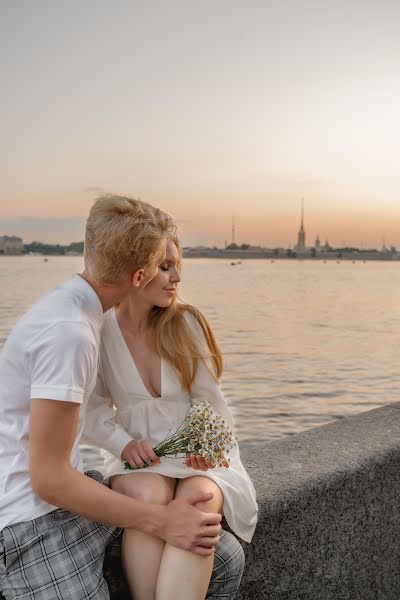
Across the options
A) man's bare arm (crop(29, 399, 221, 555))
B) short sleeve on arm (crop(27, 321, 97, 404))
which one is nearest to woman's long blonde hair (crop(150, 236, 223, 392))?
man's bare arm (crop(29, 399, 221, 555))

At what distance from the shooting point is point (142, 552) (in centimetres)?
234

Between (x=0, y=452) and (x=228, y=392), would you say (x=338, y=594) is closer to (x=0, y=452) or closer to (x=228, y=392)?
(x=0, y=452)

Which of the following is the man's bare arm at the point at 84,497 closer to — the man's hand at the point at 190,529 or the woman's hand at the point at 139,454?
the man's hand at the point at 190,529

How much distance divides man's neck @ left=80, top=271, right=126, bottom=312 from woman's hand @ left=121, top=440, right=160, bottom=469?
0.50 m

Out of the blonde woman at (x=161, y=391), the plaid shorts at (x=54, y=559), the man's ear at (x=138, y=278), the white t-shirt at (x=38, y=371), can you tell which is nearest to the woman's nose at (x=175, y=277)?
the blonde woman at (x=161, y=391)

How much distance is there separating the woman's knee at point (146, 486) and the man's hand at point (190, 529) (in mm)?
107

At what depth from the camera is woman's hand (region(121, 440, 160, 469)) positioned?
2594 mm

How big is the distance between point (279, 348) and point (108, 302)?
1790 centimetres

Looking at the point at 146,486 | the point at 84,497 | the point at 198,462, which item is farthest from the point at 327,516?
the point at 84,497

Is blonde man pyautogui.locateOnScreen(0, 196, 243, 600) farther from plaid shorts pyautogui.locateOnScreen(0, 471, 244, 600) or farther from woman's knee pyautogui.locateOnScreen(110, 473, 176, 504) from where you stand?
woman's knee pyautogui.locateOnScreen(110, 473, 176, 504)

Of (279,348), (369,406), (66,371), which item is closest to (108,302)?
(66,371)

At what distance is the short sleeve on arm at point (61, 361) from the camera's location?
2.09 m

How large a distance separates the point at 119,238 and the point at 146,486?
775mm

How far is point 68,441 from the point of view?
2.14 metres
